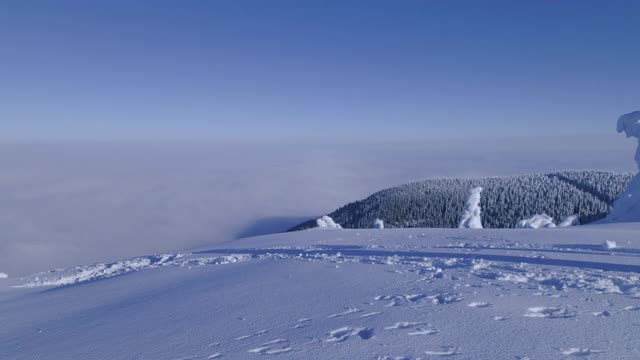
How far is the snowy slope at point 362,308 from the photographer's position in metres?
5.91

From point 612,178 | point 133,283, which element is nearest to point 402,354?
point 133,283

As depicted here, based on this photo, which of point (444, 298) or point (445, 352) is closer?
point (445, 352)

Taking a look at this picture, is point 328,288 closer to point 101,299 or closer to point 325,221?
point 101,299

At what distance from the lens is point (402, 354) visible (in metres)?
5.57

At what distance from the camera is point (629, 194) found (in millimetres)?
30906

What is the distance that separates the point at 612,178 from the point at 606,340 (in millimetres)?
115733

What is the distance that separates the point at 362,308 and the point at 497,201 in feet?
300

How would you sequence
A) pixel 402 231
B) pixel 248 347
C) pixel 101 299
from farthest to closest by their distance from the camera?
pixel 402 231 → pixel 101 299 → pixel 248 347

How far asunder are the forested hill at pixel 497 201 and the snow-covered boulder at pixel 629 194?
1928 inches

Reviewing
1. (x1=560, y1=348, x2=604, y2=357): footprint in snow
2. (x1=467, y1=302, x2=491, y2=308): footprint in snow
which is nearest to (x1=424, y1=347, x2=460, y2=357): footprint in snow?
(x1=560, y1=348, x2=604, y2=357): footprint in snow

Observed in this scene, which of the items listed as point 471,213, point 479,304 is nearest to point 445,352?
point 479,304

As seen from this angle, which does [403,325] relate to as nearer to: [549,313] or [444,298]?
[444,298]

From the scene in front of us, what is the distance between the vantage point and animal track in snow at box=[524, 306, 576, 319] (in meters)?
6.68

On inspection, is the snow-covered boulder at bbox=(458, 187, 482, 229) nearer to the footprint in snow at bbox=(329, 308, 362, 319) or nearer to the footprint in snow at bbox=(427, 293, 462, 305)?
the footprint in snow at bbox=(427, 293, 462, 305)
